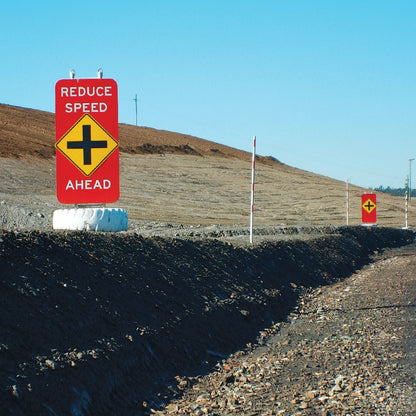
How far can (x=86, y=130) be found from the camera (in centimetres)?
970

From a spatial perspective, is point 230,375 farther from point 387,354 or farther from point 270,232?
point 270,232

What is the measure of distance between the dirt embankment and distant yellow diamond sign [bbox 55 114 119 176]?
145 cm

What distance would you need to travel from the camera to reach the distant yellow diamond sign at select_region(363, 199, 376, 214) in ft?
88.6

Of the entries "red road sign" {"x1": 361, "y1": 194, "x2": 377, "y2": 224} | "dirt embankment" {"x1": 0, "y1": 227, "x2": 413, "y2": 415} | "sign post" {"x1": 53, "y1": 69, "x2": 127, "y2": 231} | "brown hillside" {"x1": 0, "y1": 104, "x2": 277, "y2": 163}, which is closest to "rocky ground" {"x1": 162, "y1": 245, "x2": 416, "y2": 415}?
"dirt embankment" {"x1": 0, "y1": 227, "x2": 413, "y2": 415}

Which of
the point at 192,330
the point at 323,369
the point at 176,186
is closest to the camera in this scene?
the point at 323,369

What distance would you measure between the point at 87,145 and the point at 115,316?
4.02 meters

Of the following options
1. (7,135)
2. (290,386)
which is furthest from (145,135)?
(290,386)

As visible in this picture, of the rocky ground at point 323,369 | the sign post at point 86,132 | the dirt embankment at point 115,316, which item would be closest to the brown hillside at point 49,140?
the sign post at point 86,132

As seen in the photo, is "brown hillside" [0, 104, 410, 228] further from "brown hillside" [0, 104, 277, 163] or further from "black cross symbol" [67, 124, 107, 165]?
"black cross symbol" [67, 124, 107, 165]

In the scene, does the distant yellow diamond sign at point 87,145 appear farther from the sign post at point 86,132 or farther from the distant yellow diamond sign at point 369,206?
the distant yellow diamond sign at point 369,206

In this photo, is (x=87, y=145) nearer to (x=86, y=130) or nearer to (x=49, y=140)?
(x=86, y=130)

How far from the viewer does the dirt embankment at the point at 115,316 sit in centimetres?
483

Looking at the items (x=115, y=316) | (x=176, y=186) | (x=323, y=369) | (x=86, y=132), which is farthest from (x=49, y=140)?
(x=323, y=369)

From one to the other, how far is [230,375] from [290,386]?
632 millimetres
